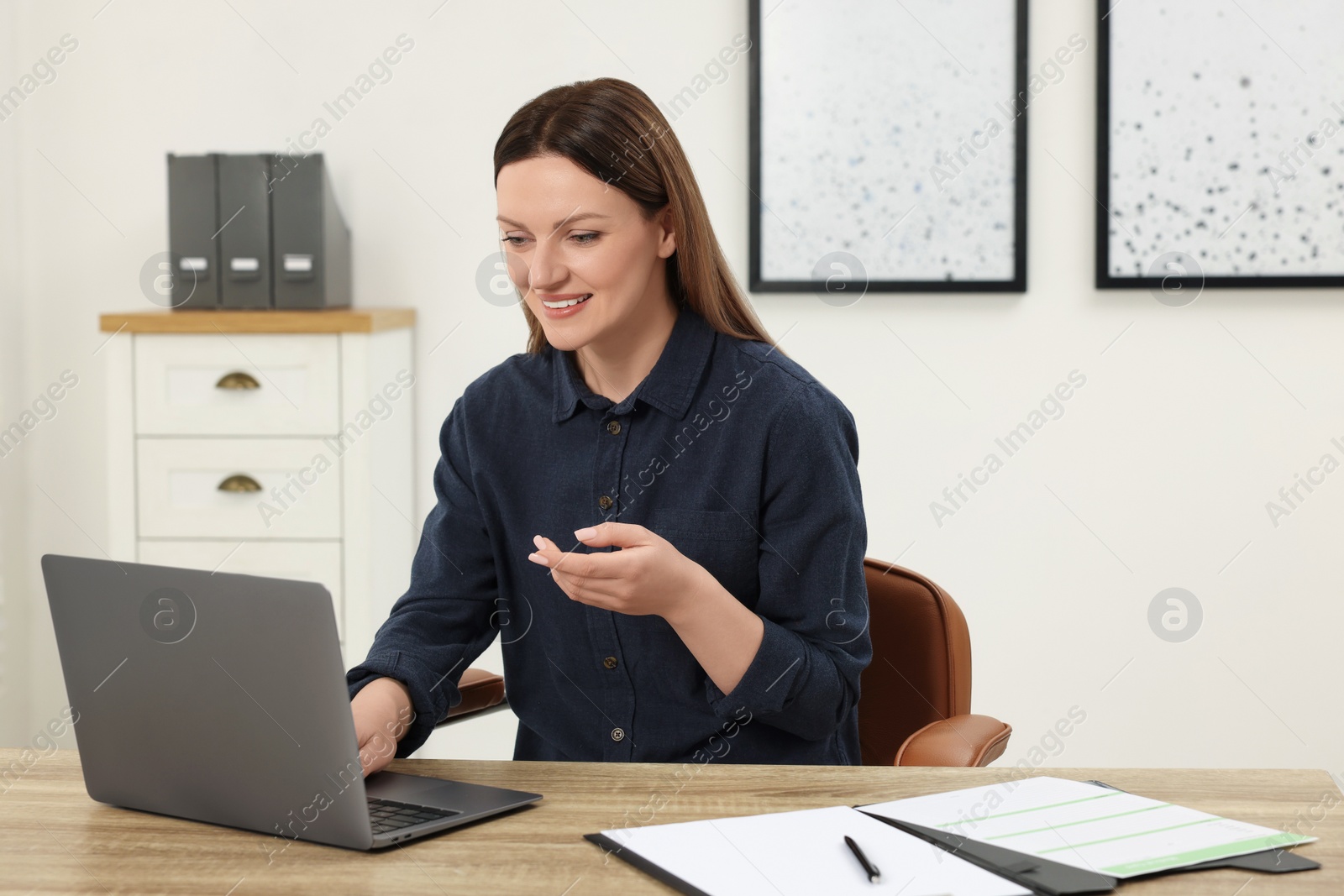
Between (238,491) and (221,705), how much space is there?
168 centimetres

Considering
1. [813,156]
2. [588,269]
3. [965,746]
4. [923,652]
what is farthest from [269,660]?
[813,156]

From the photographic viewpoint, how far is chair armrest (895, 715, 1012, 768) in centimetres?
129

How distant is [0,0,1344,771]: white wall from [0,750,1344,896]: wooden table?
1.71m

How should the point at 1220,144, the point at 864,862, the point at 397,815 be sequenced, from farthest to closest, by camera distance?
1. the point at 1220,144
2. the point at 397,815
3. the point at 864,862

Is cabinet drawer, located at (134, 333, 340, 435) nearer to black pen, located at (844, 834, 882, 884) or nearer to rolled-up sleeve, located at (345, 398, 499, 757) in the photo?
rolled-up sleeve, located at (345, 398, 499, 757)

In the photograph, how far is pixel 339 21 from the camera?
2855 millimetres

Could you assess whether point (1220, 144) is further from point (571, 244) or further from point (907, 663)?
point (571, 244)

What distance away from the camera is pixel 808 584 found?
1.36m

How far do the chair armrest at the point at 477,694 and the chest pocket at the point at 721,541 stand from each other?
0.32m

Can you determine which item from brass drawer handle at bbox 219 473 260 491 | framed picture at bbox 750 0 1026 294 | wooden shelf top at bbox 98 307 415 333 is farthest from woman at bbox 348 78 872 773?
framed picture at bbox 750 0 1026 294

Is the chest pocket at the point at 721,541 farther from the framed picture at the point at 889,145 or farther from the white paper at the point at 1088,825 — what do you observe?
the framed picture at the point at 889,145

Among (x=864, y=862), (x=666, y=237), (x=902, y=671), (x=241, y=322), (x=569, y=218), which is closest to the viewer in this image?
(x=864, y=862)

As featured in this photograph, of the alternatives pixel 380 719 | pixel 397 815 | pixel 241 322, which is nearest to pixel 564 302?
pixel 380 719

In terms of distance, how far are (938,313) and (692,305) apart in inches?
55.5
